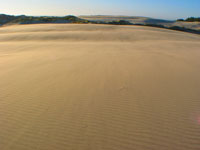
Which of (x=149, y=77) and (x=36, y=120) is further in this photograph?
(x=149, y=77)

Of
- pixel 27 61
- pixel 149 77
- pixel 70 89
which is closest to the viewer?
pixel 70 89

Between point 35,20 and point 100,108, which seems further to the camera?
point 35,20

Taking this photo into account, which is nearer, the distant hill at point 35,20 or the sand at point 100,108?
the sand at point 100,108

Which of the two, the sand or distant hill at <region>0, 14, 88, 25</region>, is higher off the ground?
distant hill at <region>0, 14, 88, 25</region>

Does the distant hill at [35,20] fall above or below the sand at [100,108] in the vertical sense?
above

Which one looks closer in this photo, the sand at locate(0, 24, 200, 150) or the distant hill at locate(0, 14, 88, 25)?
the sand at locate(0, 24, 200, 150)

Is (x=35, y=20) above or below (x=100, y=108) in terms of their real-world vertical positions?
above

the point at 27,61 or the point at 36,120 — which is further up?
the point at 27,61

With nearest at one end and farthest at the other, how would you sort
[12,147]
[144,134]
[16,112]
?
1. [12,147]
2. [144,134]
3. [16,112]

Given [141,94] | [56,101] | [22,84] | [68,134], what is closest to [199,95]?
[141,94]

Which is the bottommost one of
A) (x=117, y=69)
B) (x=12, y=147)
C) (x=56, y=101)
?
(x=12, y=147)

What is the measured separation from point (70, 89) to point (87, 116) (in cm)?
120

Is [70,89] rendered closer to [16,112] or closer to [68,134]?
[16,112]

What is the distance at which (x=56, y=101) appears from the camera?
3.20 m
